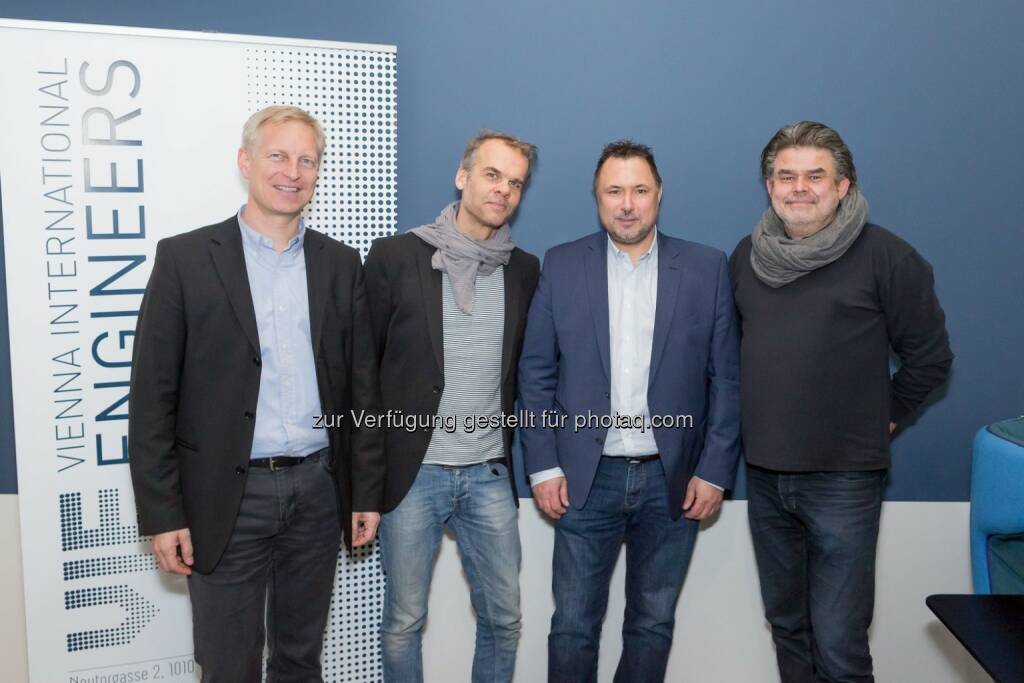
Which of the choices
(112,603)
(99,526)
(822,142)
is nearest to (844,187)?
(822,142)

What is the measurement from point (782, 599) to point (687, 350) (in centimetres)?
93

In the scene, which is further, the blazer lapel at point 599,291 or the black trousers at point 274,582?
the blazer lapel at point 599,291

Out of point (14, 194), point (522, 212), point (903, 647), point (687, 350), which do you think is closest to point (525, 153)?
point (522, 212)

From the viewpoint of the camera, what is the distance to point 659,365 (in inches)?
99.3

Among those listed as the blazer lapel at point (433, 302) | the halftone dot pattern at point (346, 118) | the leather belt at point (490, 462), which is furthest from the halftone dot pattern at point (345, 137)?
the leather belt at point (490, 462)

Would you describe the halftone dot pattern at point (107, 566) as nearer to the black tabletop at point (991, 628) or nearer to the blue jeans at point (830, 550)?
the blue jeans at point (830, 550)

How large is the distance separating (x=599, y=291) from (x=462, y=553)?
1.01 meters

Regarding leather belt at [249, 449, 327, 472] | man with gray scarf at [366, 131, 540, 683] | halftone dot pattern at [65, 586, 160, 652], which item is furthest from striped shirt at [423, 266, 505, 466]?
halftone dot pattern at [65, 586, 160, 652]

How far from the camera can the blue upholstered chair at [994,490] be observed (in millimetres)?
2514

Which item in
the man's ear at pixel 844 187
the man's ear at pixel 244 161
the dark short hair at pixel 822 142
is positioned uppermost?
the dark short hair at pixel 822 142

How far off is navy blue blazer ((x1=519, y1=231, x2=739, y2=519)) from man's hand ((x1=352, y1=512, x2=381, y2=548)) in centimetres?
56

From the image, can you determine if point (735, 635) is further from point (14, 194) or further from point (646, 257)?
point (14, 194)

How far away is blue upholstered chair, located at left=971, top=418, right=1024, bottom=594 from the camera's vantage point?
2.51m

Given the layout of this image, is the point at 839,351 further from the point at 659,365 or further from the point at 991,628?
the point at 991,628
